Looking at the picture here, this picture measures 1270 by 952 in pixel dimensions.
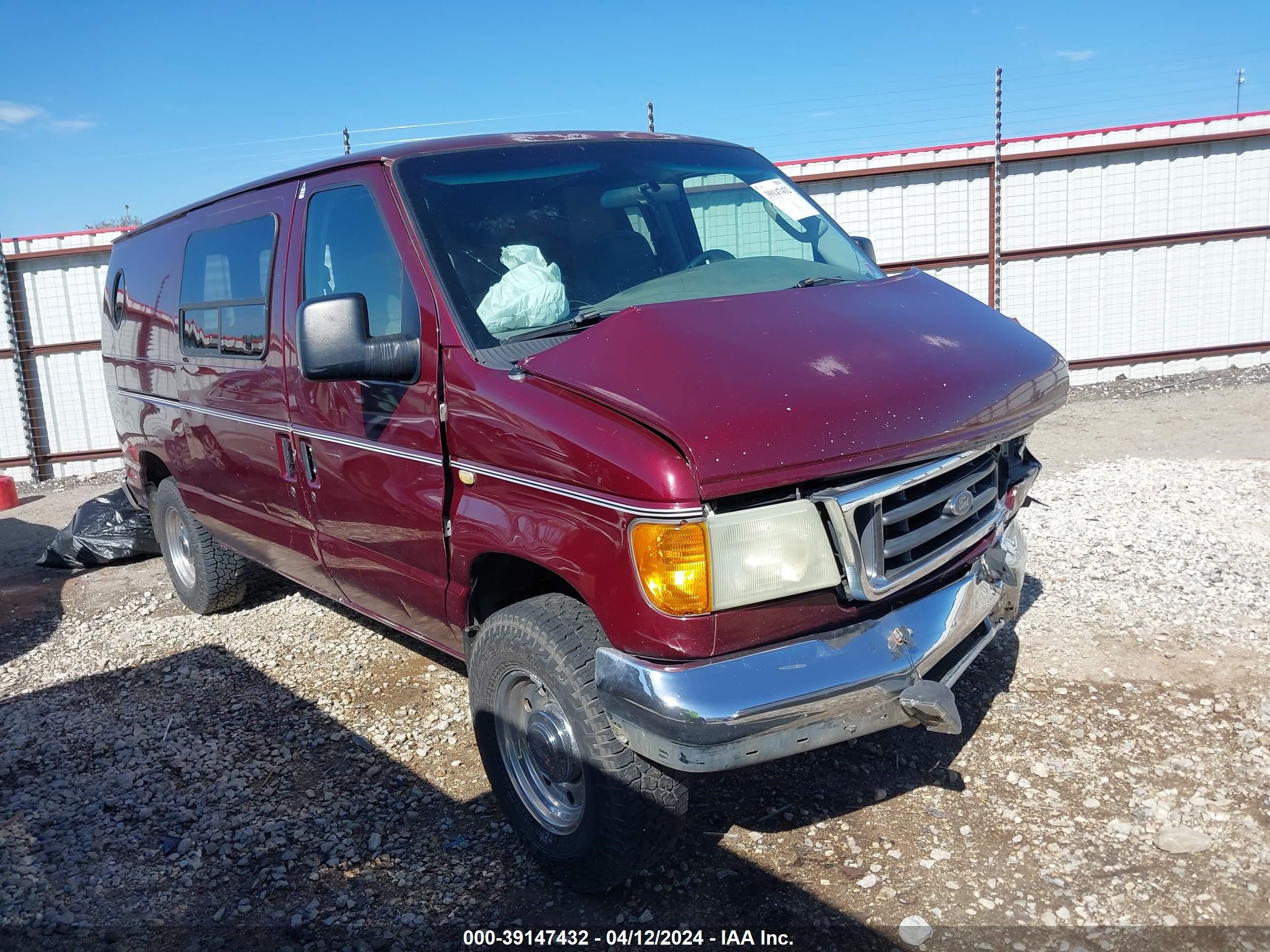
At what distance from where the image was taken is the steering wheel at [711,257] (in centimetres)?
346

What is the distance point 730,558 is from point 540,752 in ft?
3.32

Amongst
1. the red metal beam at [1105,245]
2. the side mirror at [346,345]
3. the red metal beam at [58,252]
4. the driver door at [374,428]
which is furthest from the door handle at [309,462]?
the red metal beam at [58,252]

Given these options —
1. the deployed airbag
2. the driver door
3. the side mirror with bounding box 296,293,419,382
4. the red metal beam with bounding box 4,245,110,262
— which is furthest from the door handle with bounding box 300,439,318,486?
the red metal beam with bounding box 4,245,110,262

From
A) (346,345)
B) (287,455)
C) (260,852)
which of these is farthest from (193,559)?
(346,345)

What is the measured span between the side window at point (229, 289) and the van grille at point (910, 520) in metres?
2.72

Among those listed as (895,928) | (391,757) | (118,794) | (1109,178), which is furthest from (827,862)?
(1109,178)

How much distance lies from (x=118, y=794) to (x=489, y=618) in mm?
1989

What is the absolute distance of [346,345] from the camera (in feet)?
9.71

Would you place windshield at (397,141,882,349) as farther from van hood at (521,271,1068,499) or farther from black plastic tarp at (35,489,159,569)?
Answer: black plastic tarp at (35,489,159,569)

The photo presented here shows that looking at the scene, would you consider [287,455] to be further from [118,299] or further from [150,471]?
[118,299]

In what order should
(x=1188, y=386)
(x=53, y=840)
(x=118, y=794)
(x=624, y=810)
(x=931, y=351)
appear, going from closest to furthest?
1. (x=624, y=810)
2. (x=931, y=351)
3. (x=53, y=840)
4. (x=118, y=794)
5. (x=1188, y=386)

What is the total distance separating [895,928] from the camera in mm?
2650

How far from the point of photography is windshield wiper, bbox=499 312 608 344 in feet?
9.73

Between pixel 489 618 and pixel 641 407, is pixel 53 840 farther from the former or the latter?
pixel 641 407
